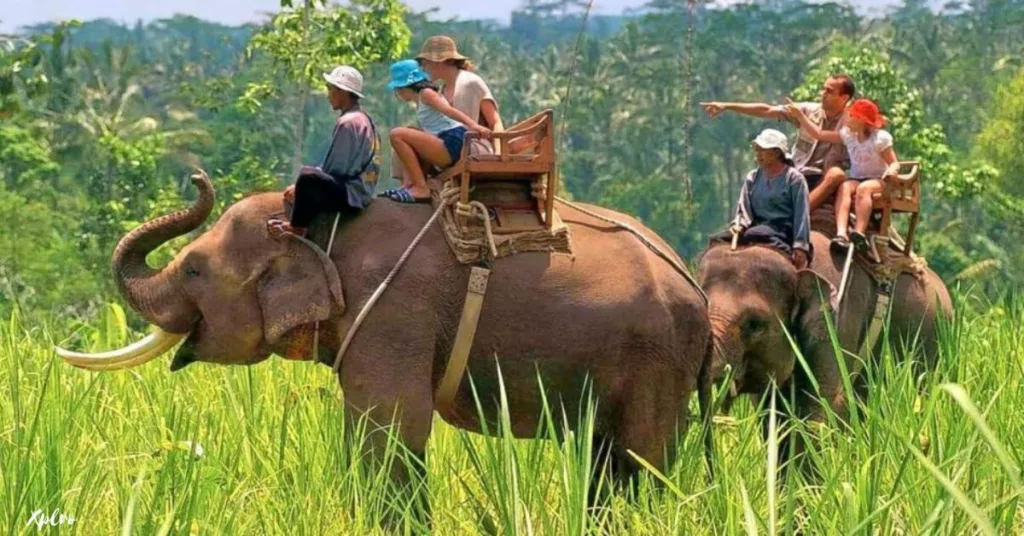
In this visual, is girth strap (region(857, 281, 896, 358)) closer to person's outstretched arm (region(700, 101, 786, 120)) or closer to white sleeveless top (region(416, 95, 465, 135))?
person's outstretched arm (region(700, 101, 786, 120))

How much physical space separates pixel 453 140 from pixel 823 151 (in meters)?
2.69

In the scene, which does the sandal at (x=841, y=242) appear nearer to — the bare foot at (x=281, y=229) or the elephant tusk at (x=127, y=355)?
the bare foot at (x=281, y=229)

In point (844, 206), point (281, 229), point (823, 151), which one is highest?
point (281, 229)

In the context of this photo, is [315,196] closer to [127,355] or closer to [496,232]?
[496,232]

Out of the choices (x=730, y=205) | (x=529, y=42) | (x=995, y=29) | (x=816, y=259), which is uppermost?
(x=816, y=259)

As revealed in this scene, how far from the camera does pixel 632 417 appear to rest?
562 cm

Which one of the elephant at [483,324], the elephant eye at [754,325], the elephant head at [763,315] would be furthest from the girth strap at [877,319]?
the elephant at [483,324]

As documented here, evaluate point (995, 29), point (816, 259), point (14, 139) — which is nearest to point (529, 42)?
point (995, 29)

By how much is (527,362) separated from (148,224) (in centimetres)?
136

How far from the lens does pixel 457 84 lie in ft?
19.9

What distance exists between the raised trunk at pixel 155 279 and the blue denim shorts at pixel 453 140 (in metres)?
0.78

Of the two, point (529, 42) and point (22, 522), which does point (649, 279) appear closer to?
point (22, 522)

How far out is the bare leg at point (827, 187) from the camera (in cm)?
784

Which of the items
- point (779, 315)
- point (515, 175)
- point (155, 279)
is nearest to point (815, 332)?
point (779, 315)
